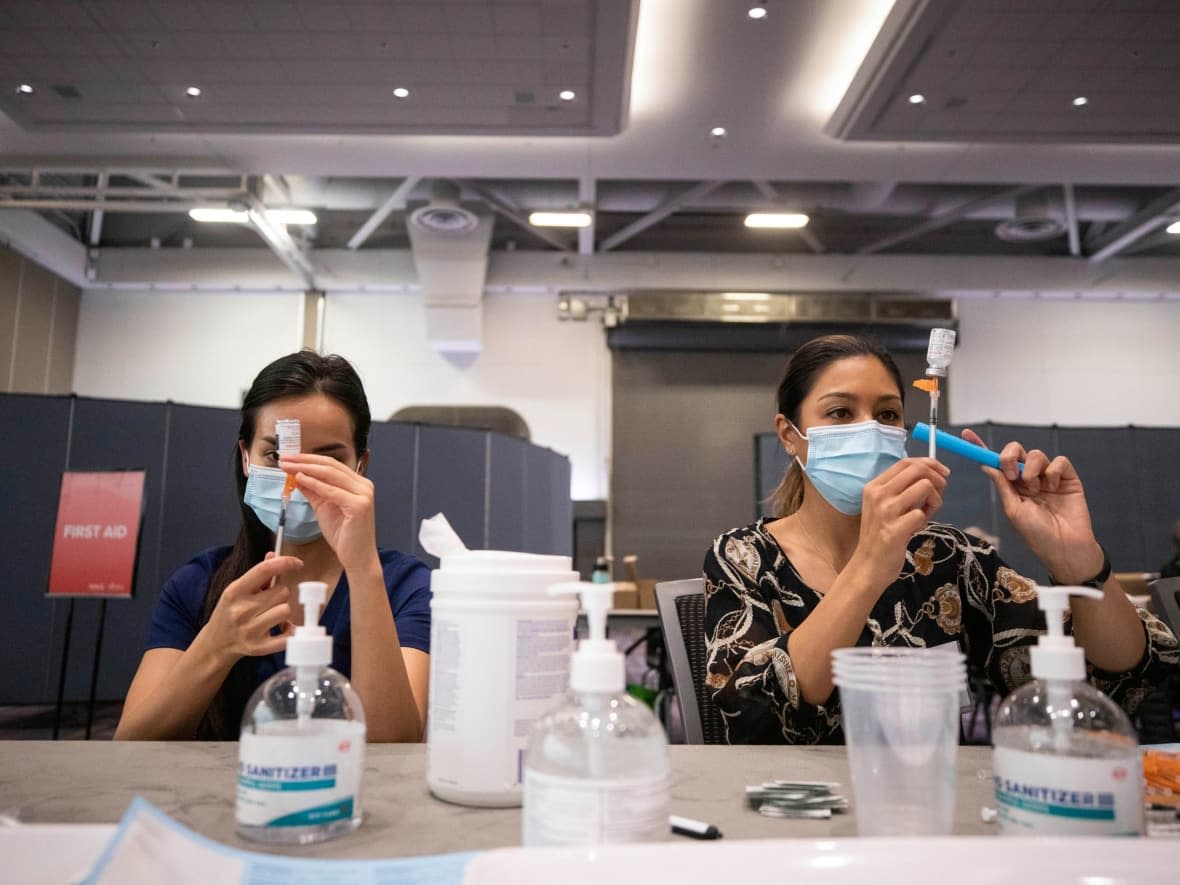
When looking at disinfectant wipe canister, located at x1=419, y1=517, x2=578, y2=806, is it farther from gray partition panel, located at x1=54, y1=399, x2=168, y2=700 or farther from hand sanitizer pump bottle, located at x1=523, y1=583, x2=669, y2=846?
gray partition panel, located at x1=54, y1=399, x2=168, y2=700

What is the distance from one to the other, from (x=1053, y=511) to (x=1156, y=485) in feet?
27.4

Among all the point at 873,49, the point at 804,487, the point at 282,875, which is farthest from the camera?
Answer: the point at 873,49

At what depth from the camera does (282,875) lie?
519mm

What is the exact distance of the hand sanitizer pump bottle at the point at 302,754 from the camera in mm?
604

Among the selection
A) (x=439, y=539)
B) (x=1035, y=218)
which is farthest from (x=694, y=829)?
(x=1035, y=218)

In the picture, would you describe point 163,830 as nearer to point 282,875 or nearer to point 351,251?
point 282,875

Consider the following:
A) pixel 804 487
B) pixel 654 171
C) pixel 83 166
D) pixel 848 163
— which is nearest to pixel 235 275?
pixel 83 166

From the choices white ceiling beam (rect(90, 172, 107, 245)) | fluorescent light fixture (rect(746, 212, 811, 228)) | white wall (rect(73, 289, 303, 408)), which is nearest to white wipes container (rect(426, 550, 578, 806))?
fluorescent light fixture (rect(746, 212, 811, 228))

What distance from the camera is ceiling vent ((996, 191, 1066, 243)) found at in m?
8.01

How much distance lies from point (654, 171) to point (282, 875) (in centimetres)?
678

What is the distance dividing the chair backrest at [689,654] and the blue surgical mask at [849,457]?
0.28 metres


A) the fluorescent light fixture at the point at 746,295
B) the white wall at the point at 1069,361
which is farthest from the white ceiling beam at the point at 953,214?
the white wall at the point at 1069,361

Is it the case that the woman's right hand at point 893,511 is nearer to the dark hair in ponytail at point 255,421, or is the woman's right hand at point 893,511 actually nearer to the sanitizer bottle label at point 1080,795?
the sanitizer bottle label at point 1080,795

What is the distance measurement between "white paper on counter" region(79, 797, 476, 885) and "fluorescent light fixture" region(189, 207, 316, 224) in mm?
7539
